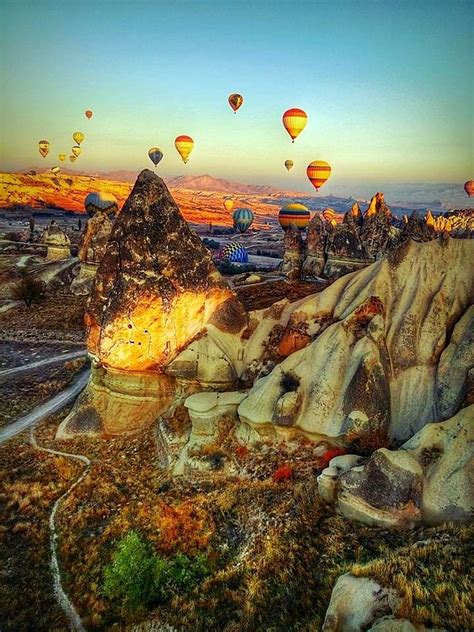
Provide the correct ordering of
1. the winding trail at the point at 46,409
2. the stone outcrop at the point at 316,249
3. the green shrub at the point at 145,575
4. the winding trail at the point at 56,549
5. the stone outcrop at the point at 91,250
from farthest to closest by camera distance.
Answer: the stone outcrop at the point at 316,249 → the stone outcrop at the point at 91,250 → the winding trail at the point at 46,409 → the green shrub at the point at 145,575 → the winding trail at the point at 56,549

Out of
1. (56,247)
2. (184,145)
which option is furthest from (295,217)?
(56,247)

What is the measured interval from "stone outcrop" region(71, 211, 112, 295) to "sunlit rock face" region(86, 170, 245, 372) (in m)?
22.9

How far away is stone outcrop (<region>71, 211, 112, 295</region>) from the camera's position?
39.7 metres

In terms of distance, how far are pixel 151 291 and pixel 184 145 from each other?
6076 centimetres

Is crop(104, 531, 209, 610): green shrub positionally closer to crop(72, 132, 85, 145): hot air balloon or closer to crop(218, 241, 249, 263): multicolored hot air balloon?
crop(218, 241, 249, 263): multicolored hot air balloon

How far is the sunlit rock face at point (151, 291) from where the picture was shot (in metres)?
16.8

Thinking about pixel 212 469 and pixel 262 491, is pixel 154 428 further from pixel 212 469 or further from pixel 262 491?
pixel 262 491

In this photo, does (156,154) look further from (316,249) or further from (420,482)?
(420,482)

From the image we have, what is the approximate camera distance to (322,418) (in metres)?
13.1

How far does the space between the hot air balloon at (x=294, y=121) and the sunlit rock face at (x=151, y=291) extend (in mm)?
41837

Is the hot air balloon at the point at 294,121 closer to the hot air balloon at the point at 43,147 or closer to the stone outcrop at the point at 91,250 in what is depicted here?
the stone outcrop at the point at 91,250

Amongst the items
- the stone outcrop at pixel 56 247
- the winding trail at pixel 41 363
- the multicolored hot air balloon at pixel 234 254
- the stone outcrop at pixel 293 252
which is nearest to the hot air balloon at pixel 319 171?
the multicolored hot air balloon at pixel 234 254

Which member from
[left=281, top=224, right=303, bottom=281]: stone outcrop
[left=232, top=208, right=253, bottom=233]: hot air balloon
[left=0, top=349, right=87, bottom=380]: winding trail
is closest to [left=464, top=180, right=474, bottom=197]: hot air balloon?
[left=232, top=208, right=253, bottom=233]: hot air balloon

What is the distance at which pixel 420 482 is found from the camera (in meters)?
10.2
